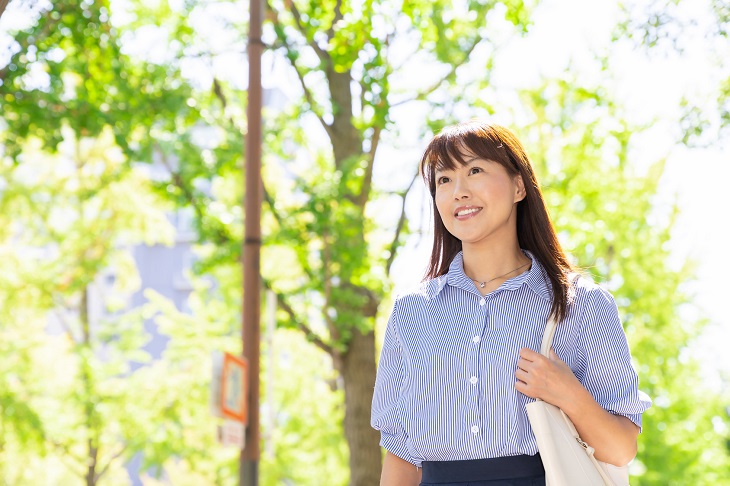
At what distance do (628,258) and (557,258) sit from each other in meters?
12.3

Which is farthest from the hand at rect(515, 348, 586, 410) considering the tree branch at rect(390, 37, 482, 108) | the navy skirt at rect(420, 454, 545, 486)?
the tree branch at rect(390, 37, 482, 108)

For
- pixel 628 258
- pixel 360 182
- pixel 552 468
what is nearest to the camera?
pixel 552 468

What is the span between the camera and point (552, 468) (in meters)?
2.13

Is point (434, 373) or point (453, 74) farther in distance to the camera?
point (453, 74)

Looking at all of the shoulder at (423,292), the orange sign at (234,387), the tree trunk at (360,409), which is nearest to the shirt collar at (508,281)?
the shoulder at (423,292)

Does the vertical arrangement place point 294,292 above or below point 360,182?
below

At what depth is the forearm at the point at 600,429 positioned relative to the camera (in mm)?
2193

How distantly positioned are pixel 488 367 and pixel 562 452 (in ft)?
0.82

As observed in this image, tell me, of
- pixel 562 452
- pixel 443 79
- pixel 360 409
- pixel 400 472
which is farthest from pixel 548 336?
pixel 443 79

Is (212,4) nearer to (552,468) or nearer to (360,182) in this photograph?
(360,182)

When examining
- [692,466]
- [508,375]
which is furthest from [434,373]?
[692,466]

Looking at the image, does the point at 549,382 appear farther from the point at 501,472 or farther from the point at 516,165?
the point at 516,165

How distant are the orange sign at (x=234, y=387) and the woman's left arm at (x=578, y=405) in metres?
5.72

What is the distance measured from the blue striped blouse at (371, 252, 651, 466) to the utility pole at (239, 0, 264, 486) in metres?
6.38
